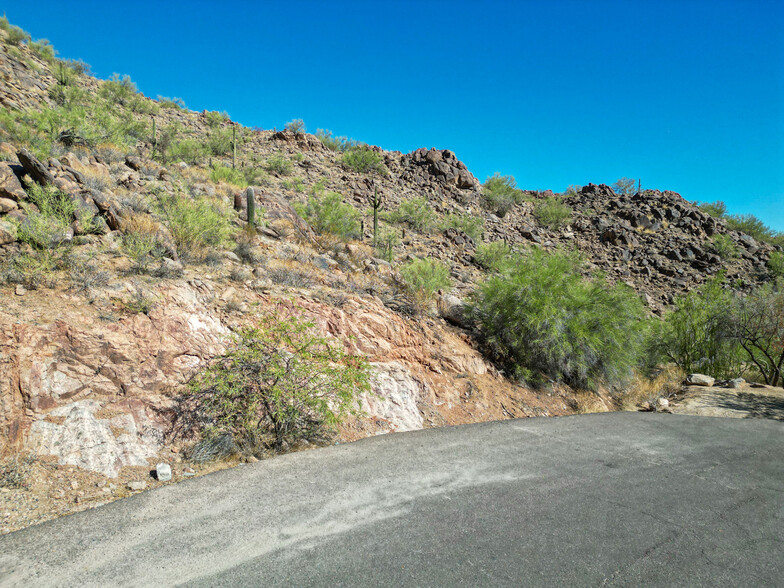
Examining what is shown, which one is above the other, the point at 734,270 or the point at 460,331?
the point at 734,270

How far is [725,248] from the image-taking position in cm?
2442

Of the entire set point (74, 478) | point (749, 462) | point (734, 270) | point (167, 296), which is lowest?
point (749, 462)

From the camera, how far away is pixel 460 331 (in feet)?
33.5

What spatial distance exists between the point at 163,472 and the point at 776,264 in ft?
104

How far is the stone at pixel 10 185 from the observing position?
6703 mm

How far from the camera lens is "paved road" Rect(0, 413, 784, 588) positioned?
9.10 feet

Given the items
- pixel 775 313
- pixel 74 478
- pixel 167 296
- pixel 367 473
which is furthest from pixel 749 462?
pixel 775 313

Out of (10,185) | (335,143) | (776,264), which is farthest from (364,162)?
(776,264)

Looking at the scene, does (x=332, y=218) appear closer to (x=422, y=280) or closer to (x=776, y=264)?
(x=422, y=280)

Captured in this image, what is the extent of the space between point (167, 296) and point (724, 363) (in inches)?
641

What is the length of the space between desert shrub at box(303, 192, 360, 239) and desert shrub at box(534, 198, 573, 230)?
62.2 ft

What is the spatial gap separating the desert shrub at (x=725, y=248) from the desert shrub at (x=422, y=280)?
2354 centimetres

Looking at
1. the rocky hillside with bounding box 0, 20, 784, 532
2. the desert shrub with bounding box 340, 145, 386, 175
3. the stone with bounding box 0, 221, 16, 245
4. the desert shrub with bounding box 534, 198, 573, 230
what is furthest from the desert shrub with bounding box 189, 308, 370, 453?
the desert shrub with bounding box 534, 198, 573, 230

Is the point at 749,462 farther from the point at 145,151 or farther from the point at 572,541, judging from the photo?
the point at 145,151
